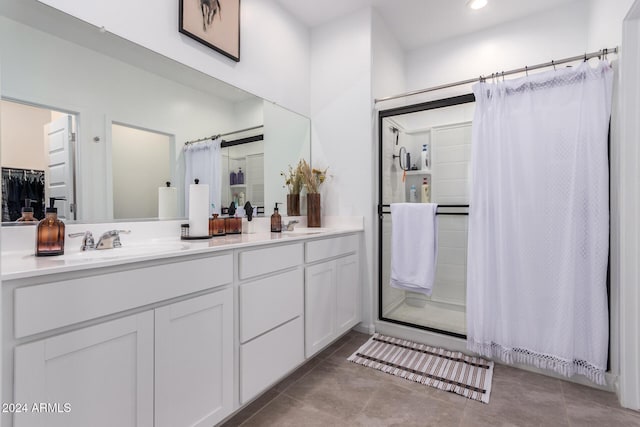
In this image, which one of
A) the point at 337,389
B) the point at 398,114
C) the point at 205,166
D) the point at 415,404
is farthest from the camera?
the point at 398,114

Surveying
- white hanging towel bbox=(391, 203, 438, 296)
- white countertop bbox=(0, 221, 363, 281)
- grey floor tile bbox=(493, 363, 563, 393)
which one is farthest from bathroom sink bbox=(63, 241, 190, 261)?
grey floor tile bbox=(493, 363, 563, 393)

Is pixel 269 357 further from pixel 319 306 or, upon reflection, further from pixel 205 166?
pixel 205 166

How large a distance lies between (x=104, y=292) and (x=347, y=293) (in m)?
1.66

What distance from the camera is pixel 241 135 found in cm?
215

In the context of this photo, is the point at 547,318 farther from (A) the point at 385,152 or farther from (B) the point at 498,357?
(A) the point at 385,152

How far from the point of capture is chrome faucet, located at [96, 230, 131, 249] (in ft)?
4.39

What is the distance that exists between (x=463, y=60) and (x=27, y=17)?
315 cm

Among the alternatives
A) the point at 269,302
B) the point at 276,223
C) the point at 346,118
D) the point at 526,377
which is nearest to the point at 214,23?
the point at 346,118

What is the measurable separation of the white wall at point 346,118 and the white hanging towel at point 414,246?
214 millimetres

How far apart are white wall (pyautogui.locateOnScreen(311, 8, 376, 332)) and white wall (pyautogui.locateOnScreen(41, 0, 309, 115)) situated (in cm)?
16

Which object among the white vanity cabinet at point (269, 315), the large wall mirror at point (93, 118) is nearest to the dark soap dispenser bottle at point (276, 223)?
the large wall mirror at point (93, 118)

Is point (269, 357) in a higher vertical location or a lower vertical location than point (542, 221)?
lower

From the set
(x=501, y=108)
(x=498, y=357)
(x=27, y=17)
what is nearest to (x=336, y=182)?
(x=501, y=108)

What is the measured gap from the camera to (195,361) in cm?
122
